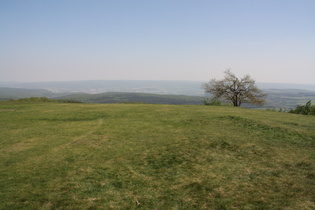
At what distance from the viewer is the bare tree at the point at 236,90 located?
148 feet

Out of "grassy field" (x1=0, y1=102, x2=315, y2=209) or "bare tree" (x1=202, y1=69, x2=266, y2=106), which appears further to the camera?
"bare tree" (x1=202, y1=69, x2=266, y2=106)

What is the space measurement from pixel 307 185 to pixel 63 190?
23.2ft

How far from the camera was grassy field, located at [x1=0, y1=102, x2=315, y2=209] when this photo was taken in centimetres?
507

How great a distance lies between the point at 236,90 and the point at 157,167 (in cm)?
4386

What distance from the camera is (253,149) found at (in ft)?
29.4

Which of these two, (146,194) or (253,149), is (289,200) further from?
(253,149)

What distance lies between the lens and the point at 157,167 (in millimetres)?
7273

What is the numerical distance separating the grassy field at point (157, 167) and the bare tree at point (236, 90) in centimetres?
3540

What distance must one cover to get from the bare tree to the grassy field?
1394 inches

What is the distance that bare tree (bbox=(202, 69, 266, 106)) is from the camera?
45.2 meters

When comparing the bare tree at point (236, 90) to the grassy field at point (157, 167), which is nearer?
the grassy field at point (157, 167)

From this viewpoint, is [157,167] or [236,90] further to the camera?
[236,90]

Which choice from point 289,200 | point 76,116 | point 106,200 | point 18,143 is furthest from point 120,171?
point 76,116

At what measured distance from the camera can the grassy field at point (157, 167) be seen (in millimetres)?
5070
